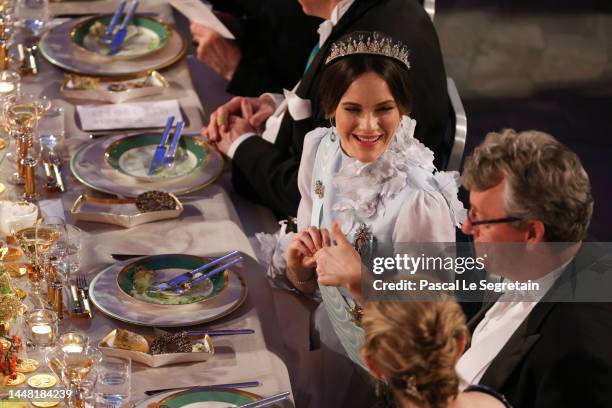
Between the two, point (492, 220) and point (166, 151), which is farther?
point (166, 151)

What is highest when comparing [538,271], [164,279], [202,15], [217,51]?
[538,271]

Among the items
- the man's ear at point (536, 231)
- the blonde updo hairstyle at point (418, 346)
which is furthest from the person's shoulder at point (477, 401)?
the man's ear at point (536, 231)

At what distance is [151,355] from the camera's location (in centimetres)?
231

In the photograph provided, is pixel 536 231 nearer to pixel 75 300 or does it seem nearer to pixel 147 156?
pixel 75 300

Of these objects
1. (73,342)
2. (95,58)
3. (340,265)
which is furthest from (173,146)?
(340,265)

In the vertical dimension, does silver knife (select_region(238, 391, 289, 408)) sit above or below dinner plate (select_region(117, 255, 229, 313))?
above

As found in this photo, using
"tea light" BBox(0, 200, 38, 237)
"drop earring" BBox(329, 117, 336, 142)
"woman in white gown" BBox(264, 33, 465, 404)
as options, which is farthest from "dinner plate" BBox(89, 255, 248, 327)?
"drop earring" BBox(329, 117, 336, 142)

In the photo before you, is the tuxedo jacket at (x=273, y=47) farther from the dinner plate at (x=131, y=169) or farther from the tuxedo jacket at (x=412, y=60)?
the tuxedo jacket at (x=412, y=60)

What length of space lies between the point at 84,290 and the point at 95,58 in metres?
1.38

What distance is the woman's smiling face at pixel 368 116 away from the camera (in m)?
1.96

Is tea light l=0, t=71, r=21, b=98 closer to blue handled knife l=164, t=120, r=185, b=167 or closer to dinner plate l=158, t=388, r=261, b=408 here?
blue handled knife l=164, t=120, r=185, b=167

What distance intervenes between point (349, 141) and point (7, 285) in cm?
82

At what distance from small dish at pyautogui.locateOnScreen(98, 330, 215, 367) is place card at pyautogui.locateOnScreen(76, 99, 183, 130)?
1136 mm

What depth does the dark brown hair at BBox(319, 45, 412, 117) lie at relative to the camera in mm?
1960
